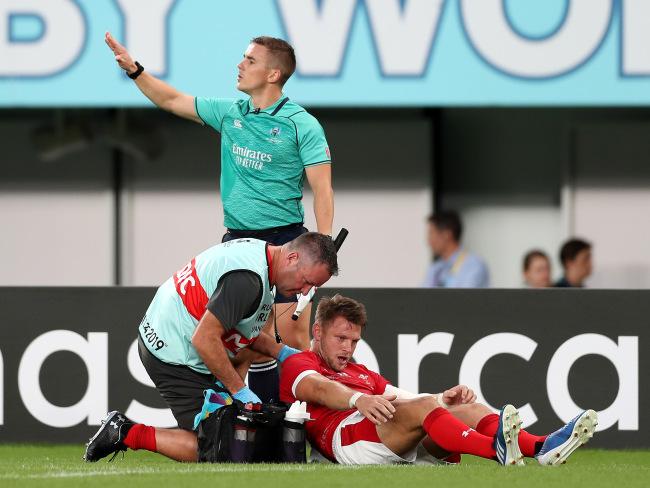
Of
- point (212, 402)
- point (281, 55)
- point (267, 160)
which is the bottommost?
point (212, 402)

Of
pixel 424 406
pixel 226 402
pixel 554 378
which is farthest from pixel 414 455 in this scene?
pixel 554 378

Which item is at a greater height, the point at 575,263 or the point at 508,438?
the point at 575,263

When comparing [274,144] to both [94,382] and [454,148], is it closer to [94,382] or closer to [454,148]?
[94,382]

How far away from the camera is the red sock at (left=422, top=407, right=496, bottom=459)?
6520mm

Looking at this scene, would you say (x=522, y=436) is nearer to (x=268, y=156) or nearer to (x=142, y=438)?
(x=142, y=438)

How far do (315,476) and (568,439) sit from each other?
1229 millimetres

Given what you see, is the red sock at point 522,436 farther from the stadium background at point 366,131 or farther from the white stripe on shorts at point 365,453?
the stadium background at point 366,131

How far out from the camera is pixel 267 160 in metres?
7.53

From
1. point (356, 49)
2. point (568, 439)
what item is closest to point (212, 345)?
point (568, 439)

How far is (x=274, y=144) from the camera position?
24.7ft

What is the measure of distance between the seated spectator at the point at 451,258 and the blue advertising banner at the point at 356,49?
3.38 ft

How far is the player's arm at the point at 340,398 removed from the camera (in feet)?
21.3

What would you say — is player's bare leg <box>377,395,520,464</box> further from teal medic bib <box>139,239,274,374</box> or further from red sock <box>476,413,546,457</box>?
teal medic bib <box>139,239,274,374</box>

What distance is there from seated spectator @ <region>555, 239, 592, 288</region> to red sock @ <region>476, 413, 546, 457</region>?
397cm
